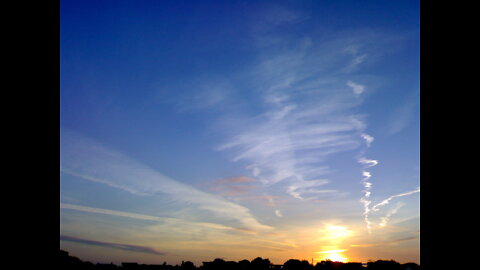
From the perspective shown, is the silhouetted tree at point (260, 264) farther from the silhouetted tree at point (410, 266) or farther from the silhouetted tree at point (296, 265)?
the silhouetted tree at point (410, 266)

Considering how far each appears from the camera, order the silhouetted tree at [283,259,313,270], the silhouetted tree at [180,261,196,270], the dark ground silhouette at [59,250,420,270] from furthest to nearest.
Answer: the silhouetted tree at [283,259,313,270], the silhouetted tree at [180,261,196,270], the dark ground silhouette at [59,250,420,270]

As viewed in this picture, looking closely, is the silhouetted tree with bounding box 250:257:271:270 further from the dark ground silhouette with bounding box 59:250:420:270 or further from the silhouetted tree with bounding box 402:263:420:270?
the silhouetted tree with bounding box 402:263:420:270

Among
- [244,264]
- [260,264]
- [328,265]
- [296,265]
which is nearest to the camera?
[328,265]

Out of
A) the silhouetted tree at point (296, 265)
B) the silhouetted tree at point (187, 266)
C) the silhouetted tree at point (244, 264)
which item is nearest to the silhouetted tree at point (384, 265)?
the silhouetted tree at point (296, 265)

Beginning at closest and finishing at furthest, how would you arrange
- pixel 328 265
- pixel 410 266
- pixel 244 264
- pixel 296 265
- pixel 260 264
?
pixel 410 266 < pixel 328 265 < pixel 244 264 < pixel 260 264 < pixel 296 265

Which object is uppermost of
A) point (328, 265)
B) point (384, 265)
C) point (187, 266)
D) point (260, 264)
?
point (384, 265)

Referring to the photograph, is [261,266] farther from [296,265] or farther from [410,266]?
[410,266]

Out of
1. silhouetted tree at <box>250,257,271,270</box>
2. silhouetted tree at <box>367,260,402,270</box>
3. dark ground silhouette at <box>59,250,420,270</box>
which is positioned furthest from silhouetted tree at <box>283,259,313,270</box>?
silhouetted tree at <box>367,260,402,270</box>

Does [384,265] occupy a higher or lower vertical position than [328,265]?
higher

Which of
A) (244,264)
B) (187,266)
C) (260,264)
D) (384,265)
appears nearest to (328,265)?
(384,265)

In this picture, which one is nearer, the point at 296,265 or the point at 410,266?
the point at 410,266
